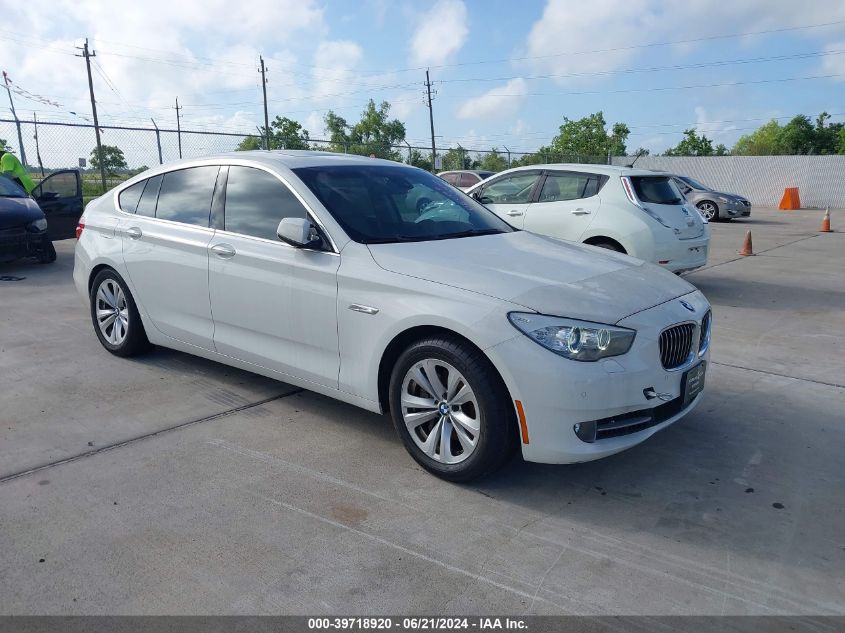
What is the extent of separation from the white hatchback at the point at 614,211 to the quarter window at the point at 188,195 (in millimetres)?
4078

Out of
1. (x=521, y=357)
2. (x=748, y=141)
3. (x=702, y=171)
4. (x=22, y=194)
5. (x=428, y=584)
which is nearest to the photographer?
(x=428, y=584)

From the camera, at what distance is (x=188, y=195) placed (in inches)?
197

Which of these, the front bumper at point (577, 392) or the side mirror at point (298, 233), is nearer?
the front bumper at point (577, 392)

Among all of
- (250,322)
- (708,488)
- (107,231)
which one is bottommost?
(708,488)

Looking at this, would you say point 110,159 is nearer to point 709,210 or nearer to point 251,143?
point 251,143

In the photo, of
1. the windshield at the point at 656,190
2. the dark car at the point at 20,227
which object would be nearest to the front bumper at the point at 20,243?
the dark car at the point at 20,227

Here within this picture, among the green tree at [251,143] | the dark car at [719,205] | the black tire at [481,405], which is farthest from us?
the dark car at [719,205]

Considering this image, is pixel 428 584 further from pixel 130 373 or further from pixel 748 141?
pixel 748 141

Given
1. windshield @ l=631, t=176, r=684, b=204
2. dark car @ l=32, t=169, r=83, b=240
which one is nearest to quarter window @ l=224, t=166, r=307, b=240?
windshield @ l=631, t=176, r=684, b=204

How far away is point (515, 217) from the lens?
9.17m

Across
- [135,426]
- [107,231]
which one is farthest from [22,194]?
[135,426]

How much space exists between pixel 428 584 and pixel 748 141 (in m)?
112

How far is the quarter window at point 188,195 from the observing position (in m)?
4.84

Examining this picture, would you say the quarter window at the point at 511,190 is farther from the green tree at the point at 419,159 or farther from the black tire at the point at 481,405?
the green tree at the point at 419,159
